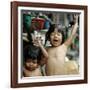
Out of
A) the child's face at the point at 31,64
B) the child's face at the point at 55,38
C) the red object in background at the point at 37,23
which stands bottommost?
the child's face at the point at 31,64

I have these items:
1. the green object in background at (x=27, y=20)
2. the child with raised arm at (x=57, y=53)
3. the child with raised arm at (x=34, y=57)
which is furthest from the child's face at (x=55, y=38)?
the green object in background at (x=27, y=20)

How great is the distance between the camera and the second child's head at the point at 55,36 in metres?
2.07

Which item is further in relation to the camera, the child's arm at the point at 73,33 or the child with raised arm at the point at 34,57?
the child's arm at the point at 73,33

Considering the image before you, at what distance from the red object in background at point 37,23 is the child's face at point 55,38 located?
0.37 ft

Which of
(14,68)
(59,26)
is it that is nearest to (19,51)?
(14,68)

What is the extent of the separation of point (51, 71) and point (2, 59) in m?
0.41

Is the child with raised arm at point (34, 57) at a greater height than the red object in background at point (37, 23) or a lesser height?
lesser

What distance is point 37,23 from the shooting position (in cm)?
204

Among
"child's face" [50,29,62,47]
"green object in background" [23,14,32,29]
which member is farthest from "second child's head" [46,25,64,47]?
"green object in background" [23,14,32,29]

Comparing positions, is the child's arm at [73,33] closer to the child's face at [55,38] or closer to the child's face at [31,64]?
the child's face at [55,38]

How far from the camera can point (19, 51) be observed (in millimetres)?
1975

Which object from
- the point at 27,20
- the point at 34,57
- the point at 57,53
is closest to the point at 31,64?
the point at 34,57

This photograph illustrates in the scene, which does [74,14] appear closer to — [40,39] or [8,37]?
[40,39]

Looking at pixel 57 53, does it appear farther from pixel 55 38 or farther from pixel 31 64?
pixel 31 64
